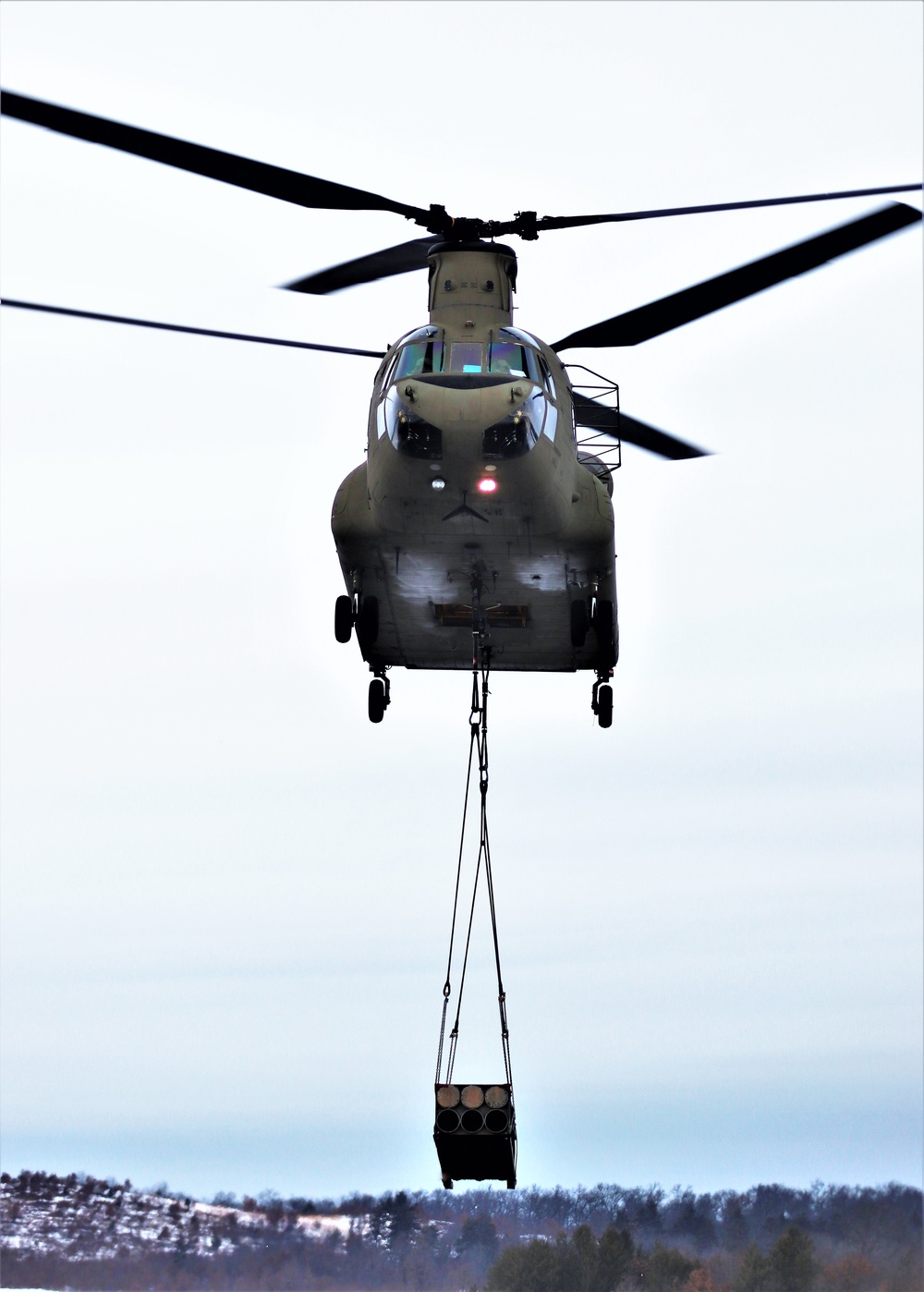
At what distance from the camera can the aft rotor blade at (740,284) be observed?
17875 millimetres

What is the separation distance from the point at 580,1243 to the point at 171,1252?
879cm

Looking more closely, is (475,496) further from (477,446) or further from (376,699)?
(376,699)

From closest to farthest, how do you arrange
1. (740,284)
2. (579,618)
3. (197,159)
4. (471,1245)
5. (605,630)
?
(197,159), (740,284), (579,618), (605,630), (471,1245)

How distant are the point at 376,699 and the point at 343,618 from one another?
1549mm

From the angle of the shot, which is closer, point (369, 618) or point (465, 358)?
point (465, 358)

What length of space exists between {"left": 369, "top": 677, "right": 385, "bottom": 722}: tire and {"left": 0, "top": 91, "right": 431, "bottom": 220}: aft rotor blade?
553cm

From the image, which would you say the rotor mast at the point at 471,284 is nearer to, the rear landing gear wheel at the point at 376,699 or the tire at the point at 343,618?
the tire at the point at 343,618

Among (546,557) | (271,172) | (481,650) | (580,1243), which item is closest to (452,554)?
(546,557)

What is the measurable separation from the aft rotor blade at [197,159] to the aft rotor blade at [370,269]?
3.58ft

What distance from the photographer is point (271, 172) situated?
18047 millimetres

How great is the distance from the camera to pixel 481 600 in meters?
20.3

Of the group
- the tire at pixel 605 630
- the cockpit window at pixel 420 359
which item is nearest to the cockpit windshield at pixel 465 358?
the cockpit window at pixel 420 359

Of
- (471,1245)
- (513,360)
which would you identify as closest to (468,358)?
(513,360)

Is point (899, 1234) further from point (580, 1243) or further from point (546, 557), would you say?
point (546, 557)
